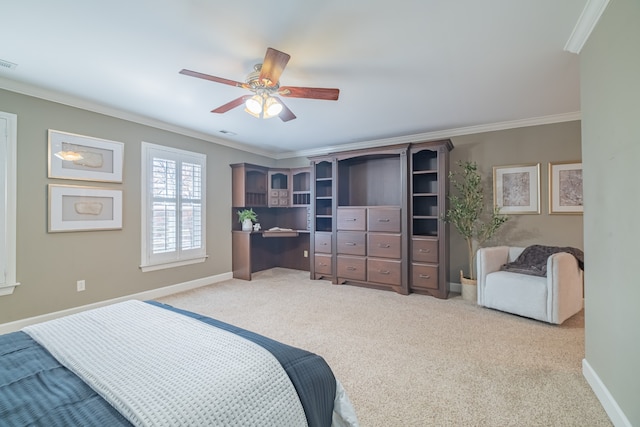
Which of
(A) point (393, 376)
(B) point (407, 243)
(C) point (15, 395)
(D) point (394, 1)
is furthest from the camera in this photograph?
(B) point (407, 243)

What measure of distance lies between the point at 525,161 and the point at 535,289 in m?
1.89

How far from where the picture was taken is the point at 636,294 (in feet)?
4.74

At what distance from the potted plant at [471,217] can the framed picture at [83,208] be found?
14.6 feet

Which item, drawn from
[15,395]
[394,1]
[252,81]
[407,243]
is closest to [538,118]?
[407,243]

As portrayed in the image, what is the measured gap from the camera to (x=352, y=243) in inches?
188

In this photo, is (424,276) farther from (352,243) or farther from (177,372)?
(177,372)

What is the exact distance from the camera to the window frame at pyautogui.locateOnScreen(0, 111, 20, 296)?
282 cm

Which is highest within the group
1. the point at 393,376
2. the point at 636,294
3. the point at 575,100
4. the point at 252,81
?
the point at 575,100

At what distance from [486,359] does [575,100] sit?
3.10 metres

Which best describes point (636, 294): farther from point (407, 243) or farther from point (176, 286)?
point (176, 286)

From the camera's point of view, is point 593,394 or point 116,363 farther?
point 593,394

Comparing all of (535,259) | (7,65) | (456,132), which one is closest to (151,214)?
(7,65)

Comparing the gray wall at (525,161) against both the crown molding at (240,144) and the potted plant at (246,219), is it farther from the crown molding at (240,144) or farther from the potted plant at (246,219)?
the potted plant at (246,219)

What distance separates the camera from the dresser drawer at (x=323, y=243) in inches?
198
